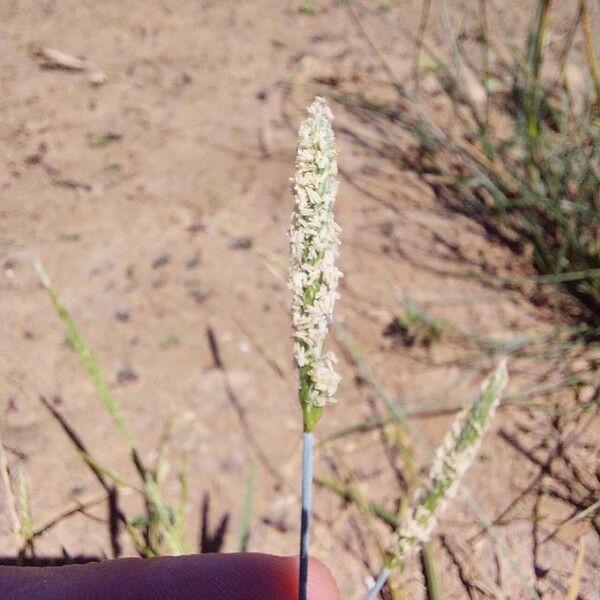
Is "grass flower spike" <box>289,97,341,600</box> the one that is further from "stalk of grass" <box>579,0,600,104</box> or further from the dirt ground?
"stalk of grass" <box>579,0,600,104</box>

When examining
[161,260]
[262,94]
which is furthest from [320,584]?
[262,94]

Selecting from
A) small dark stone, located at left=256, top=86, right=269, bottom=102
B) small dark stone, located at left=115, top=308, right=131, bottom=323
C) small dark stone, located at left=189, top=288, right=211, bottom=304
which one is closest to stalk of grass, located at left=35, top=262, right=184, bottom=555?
small dark stone, located at left=115, top=308, right=131, bottom=323

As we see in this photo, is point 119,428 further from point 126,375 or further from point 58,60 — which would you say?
point 58,60

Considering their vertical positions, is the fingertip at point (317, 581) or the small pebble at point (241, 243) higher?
the small pebble at point (241, 243)

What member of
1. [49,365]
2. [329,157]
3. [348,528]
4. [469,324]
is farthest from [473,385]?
[329,157]

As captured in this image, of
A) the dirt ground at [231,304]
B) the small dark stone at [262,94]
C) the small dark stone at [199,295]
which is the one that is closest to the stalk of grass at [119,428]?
the dirt ground at [231,304]

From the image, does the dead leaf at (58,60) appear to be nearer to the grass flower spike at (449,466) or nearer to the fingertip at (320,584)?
the fingertip at (320,584)

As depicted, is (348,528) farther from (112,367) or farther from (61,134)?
(61,134)
